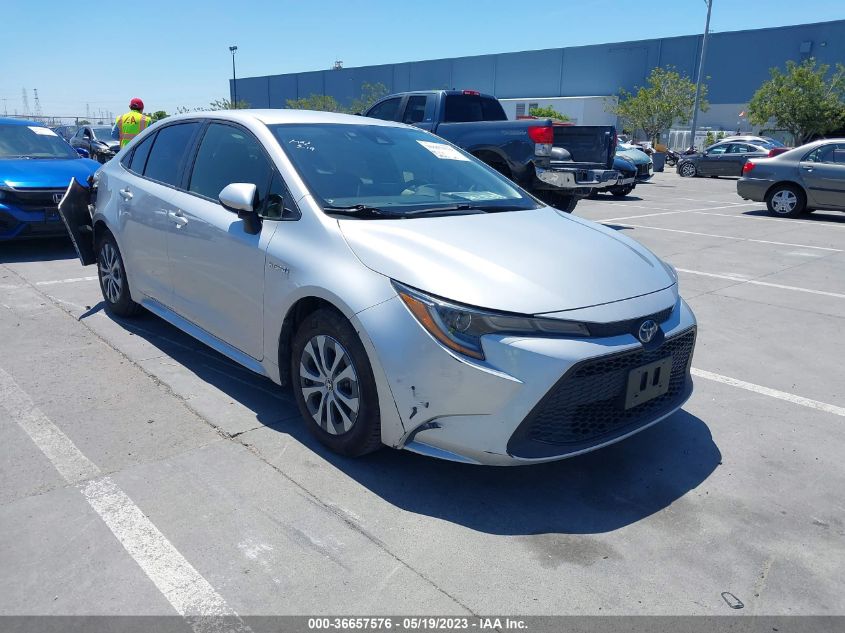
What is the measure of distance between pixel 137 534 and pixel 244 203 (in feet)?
5.49

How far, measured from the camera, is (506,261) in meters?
3.05

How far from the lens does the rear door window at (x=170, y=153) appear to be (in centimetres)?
447

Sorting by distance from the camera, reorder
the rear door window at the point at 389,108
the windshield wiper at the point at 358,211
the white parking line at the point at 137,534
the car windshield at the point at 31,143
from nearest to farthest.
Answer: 1. the white parking line at the point at 137,534
2. the windshield wiper at the point at 358,211
3. the car windshield at the point at 31,143
4. the rear door window at the point at 389,108

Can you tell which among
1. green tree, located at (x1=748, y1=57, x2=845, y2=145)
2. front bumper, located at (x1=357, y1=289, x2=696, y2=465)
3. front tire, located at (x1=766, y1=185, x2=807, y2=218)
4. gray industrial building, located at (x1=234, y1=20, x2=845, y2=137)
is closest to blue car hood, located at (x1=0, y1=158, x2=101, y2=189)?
front bumper, located at (x1=357, y1=289, x2=696, y2=465)

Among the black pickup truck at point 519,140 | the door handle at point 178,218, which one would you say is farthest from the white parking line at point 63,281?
the black pickup truck at point 519,140

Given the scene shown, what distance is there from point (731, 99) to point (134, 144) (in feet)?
179

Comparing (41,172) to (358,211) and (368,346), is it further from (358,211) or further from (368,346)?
(368,346)

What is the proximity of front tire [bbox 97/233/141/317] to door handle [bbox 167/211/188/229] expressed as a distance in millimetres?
1067

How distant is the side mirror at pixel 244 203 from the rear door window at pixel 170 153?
3.41ft

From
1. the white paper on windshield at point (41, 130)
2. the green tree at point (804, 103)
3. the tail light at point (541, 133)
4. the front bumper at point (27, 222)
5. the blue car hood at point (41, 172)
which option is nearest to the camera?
the front bumper at point (27, 222)

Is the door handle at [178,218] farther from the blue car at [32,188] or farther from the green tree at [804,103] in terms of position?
the green tree at [804,103]

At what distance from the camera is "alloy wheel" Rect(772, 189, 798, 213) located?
13619mm

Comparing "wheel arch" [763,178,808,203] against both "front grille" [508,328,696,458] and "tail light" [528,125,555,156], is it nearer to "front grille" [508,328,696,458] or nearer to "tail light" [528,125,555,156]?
"tail light" [528,125,555,156]

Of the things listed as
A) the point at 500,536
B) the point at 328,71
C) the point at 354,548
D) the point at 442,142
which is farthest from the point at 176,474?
the point at 328,71
